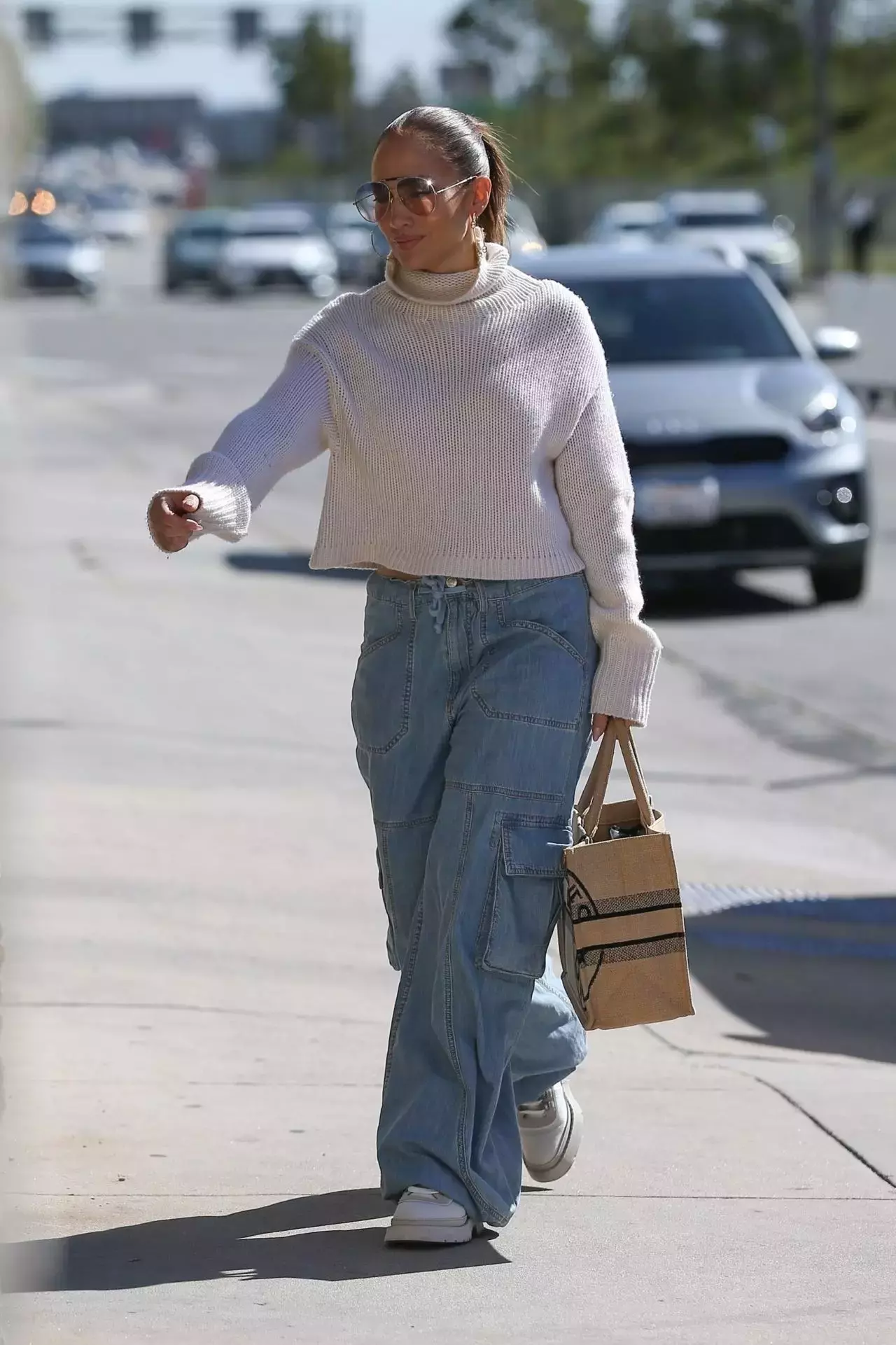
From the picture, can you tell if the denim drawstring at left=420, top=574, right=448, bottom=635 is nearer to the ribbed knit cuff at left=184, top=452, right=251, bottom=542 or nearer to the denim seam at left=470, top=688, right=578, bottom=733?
the denim seam at left=470, top=688, right=578, bottom=733

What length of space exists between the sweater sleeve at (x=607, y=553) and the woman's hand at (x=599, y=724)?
0.05ft

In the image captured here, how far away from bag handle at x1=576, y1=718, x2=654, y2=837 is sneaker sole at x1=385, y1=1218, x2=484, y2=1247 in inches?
25.6

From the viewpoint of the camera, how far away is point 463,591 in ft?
12.6

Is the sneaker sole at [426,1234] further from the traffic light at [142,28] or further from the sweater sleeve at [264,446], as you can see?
the traffic light at [142,28]

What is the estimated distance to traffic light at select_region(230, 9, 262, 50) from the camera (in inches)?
2901

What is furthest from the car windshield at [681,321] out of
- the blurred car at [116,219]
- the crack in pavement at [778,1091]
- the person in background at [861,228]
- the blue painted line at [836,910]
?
the blurred car at [116,219]

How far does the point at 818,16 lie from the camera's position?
1554 inches

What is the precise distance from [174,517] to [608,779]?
836 mm

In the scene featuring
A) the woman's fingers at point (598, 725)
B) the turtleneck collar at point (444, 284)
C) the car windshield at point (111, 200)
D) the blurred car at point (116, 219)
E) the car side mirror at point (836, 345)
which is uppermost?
the car windshield at point (111, 200)

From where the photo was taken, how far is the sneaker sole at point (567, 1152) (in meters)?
4.16

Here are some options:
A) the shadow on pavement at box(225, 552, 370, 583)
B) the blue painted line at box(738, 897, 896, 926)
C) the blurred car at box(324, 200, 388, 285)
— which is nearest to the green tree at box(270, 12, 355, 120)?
the blurred car at box(324, 200, 388, 285)

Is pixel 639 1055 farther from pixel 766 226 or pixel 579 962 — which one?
pixel 766 226

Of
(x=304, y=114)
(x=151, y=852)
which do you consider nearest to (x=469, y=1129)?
(x=151, y=852)

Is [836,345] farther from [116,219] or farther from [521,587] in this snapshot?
[116,219]
